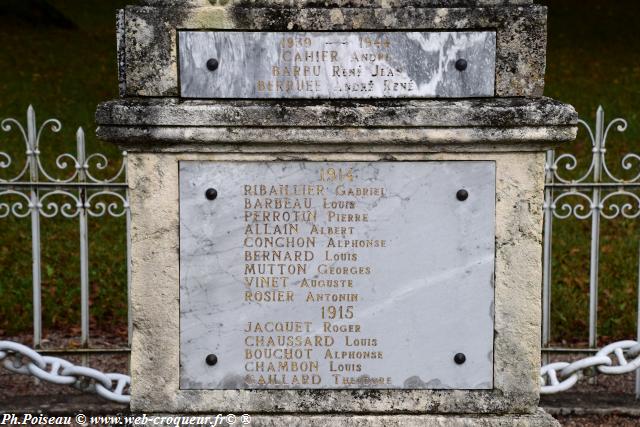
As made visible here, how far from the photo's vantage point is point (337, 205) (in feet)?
12.2

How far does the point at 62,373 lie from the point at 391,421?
1.99m

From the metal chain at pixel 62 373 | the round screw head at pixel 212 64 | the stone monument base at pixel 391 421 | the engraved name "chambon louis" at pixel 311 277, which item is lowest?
the metal chain at pixel 62 373

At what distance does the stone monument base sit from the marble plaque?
49.2 inches

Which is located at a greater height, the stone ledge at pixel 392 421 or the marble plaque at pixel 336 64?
the marble plaque at pixel 336 64

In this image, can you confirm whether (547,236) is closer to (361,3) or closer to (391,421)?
(391,421)

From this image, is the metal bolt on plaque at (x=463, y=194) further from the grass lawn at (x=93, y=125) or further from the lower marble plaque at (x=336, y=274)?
the grass lawn at (x=93, y=125)

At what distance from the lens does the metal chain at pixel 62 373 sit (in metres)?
4.83

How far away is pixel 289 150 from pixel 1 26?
673 inches

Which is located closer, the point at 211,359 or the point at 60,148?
the point at 211,359

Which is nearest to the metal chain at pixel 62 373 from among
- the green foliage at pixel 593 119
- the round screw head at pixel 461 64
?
the round screw head at pixel 461 64

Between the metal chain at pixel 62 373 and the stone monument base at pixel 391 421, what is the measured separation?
125 cm

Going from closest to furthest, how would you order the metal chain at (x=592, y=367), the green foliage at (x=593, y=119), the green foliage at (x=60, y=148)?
the metal chain at (x=592, y=367)
the green foliage at (x=593, y=119)
the green foliage at (x=60, y=148)

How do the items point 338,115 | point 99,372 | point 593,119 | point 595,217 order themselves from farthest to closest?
point 593,119, point 595,217, point 99,372, point 338,115

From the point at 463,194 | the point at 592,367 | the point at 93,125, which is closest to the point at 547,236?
the point at 592,367
